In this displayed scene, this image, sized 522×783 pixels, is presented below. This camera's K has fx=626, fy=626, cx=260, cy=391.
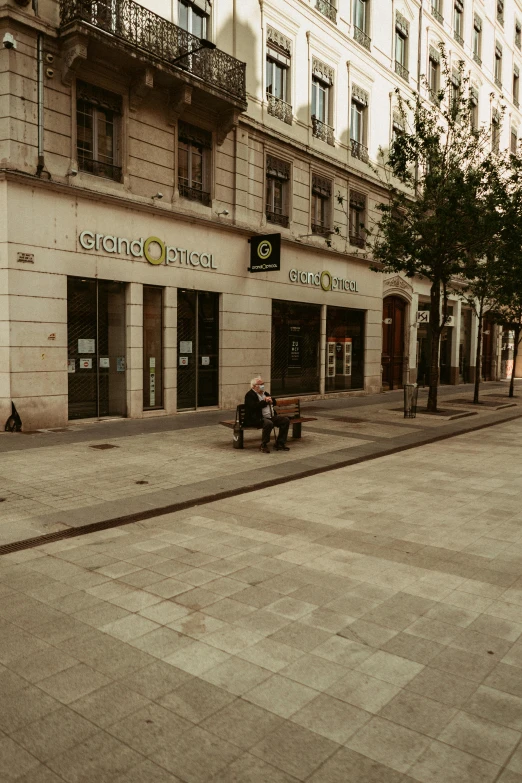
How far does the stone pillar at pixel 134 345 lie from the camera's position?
15.2 metres

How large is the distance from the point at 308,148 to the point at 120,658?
19.4 m

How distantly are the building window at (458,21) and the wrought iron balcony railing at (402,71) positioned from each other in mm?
5857

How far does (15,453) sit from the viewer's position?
10.7 m

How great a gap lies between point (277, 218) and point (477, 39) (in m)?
21.2

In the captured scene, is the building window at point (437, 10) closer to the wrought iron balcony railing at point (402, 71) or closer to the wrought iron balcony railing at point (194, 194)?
the wrought iron balcony railing at point (402, 71)

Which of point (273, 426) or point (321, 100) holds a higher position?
point (321, 100)

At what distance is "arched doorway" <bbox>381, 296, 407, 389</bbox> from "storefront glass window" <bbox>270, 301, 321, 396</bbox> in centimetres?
525

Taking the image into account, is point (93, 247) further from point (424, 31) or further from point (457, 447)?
point (424, 31)

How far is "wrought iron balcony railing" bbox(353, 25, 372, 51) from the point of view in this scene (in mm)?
22938

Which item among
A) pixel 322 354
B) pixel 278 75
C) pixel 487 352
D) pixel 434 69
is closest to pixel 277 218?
pixel 278 75

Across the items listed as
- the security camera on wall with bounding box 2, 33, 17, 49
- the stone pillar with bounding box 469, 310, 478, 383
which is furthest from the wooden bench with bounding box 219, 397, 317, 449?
the stone pillar with bounding box 469, 310, 478, 383

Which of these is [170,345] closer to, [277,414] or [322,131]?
[277,414]

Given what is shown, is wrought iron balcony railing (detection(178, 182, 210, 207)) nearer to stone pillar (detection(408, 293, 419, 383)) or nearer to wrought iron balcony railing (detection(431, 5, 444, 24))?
stone pillar (detection(408, 293, 419, 383))

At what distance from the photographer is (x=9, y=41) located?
12375 mm
